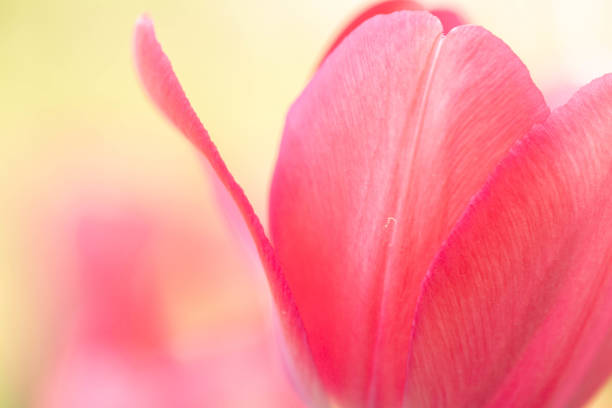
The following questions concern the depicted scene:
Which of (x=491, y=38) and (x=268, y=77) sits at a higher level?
(x=491, y=38)

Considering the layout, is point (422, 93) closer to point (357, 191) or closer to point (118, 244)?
point (357, 191)

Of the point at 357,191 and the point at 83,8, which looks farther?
the point at 83,8

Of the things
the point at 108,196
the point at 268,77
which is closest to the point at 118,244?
the point at 108,196

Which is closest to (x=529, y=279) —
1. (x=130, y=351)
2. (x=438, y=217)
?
(x=438, y=217)

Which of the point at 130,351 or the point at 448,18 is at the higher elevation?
the point at 448,18

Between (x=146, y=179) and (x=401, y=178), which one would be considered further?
(x=146, y=179)

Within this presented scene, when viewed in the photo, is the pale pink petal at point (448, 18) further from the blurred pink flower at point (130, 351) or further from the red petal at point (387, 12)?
the blurred pink flower at point (130, 351)

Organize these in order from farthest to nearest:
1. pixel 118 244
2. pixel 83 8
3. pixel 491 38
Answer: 1. pixel 83 8
2. pixel 118 244
3. pixel 491 38

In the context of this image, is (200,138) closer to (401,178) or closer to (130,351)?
(401,178)
